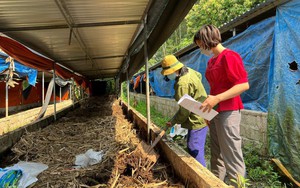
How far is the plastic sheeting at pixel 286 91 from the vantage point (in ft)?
11.8

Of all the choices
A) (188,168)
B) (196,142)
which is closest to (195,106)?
(188,168)

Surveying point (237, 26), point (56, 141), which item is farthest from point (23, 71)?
point (237, 26)

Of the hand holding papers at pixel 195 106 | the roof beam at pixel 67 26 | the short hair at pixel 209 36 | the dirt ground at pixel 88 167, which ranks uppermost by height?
the roof beam at pixel 67 26

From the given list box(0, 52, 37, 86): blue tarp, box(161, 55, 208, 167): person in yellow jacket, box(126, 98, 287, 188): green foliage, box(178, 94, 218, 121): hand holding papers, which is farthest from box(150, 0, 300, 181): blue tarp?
box(0, 52, 37, 86): blue tarp

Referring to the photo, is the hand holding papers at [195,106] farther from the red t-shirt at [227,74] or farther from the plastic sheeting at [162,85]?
the plastic sheeting at [162,85]

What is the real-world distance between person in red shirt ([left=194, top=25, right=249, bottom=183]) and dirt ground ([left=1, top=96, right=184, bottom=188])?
1.92 ft

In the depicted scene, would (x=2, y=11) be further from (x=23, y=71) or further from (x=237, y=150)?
(x=23, y=71)

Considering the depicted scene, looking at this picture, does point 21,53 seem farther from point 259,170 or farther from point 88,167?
point 259,170

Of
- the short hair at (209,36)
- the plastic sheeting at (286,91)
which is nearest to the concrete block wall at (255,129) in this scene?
the plastic sheeting at (286,91)

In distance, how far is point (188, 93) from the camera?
301cm

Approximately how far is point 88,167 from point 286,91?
3.11 meters

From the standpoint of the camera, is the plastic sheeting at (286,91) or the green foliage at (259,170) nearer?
the plastic sheeting at (286,91)

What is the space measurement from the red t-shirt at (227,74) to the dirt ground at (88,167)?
91cm

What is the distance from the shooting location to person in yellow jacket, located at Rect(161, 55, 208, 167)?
2.96 metres
